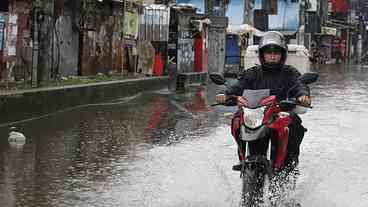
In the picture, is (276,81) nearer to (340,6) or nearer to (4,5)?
(4,5)

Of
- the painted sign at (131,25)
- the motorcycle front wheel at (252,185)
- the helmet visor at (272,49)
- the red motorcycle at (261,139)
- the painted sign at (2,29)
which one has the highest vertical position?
the painted sign at (131,25)

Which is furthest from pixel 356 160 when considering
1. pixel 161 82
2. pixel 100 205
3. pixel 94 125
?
pixel 161 82

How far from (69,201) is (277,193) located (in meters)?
1.98

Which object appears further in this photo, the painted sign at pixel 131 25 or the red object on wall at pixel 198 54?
the red object on wall at pixel 198 54

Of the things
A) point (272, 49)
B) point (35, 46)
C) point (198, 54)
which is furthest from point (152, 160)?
point (198, 54)

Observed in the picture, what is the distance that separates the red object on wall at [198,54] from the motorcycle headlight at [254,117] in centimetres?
2262

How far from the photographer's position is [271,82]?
21.5 ft

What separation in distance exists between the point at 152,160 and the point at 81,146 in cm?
164

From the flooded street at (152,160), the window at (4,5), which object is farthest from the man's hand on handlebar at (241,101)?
the window at (4,5)

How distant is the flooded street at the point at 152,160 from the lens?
7137mm

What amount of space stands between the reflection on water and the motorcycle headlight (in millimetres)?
1957

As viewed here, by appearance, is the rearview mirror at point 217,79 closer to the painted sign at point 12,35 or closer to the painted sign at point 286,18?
the painted sign at point 12,35

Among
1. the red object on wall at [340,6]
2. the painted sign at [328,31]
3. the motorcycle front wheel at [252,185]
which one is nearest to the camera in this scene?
the motorcycle front wheel at [252,185]

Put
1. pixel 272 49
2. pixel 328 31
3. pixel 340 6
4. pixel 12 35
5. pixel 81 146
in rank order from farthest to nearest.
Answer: pixel 340 6 < pixel 328 31 < pixel 12 35 < pixel 81 146 < pixel 272 49
